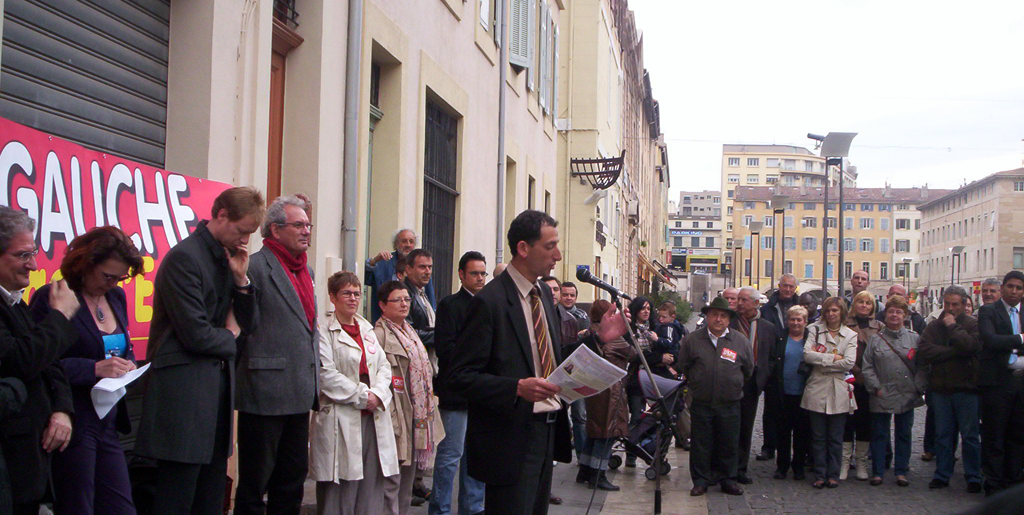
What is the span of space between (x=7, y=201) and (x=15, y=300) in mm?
701

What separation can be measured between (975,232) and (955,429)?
98.6 metres

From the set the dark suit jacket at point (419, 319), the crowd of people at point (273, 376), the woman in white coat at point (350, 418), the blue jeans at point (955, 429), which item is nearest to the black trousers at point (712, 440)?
the blue jeans at point (955, 429)

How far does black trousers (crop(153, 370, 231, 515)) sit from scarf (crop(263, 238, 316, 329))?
76 centimetres

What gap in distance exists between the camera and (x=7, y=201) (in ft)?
14.7

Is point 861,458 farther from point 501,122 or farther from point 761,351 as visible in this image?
point 501,122

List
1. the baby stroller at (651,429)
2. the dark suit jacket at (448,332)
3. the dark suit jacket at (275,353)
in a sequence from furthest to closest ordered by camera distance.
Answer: the baby stroller at (651,429), the dark suit jacket at (448,332), the dark suit jacket at (275,353)

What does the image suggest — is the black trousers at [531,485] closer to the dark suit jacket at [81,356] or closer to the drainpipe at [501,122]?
the dark suit jacket at [81,356]

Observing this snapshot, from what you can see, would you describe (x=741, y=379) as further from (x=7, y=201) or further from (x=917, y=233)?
(x=917, y=233)

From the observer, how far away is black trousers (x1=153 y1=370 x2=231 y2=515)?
4.39 metres

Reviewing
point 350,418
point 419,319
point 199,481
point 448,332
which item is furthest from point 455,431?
point 199,481

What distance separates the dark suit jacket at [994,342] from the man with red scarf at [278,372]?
6.39 metres

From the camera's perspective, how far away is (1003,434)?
8.71 meters

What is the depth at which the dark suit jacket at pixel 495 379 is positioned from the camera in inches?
167

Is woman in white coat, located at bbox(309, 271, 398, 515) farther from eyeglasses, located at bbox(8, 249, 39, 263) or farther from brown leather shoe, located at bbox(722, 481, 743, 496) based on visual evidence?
brown leather shoe, located at bbox(722, 481, 743, 496)
